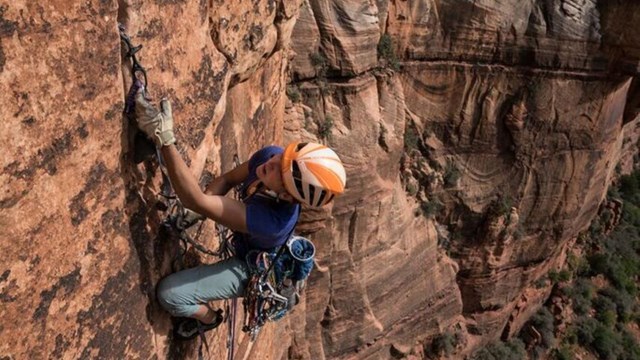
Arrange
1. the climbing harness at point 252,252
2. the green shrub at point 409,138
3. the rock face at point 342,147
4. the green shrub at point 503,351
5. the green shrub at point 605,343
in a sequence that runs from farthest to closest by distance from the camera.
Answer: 1. the green shrub at point 605,343
2. the green shrub at point 503,351
3. the green shrub at point 409,138
4. the climbing harness at point 252,252
5. the rock face at point 342,147

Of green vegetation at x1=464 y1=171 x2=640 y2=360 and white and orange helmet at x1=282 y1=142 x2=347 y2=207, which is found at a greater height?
white and orange helmet at x1=282 y1=142 x2=347 y2=207

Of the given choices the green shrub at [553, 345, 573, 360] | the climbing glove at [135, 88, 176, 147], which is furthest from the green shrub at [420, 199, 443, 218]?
the climbing glove at [135, 88, 176, 147]

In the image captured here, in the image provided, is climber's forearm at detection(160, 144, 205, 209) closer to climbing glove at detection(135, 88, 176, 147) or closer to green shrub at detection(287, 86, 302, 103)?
climbing glove at detection(135, 88, 176, 147)

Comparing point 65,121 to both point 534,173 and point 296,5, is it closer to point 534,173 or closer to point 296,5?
point 296,5

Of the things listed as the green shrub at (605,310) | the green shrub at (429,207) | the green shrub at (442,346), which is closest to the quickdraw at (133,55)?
the green shrub at (429,207)

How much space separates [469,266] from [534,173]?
10.9 ft

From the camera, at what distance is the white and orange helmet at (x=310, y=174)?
3.45 m

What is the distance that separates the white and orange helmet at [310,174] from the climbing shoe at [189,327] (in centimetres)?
136

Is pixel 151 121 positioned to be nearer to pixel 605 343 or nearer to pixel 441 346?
pixel 441 346

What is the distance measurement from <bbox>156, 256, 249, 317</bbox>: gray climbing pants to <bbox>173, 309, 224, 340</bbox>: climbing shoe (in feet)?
0.95

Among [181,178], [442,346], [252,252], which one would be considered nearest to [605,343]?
Answer: [442,346]

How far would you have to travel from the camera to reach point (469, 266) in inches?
639

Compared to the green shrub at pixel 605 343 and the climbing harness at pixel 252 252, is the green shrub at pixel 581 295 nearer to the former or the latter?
the green shrub at pixel 605 343

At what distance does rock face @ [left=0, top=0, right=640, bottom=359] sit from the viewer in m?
2.65
